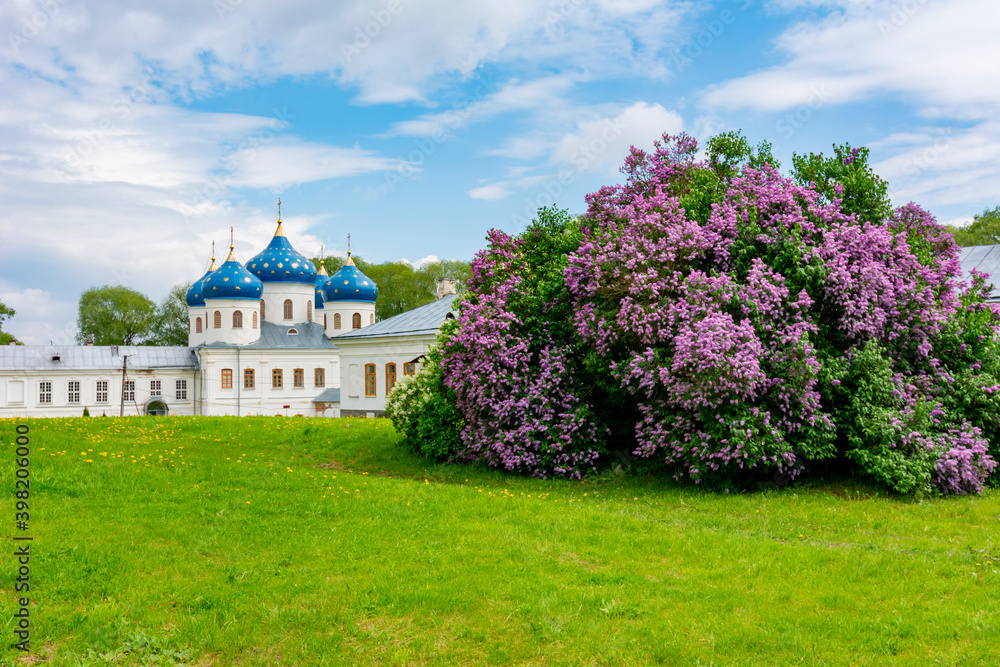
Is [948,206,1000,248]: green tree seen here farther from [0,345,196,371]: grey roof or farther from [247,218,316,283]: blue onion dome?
[0,345,196,371]: grey roof

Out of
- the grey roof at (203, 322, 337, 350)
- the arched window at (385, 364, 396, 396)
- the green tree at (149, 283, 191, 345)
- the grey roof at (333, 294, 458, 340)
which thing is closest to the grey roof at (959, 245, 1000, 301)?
the grey roof at (333, 294, 458, 340)

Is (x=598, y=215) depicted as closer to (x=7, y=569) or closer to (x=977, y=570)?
(x=977, y=570)

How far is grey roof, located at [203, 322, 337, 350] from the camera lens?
54.0m

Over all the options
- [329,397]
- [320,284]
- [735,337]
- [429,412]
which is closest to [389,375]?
[329,397]

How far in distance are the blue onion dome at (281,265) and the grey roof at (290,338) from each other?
131 inches

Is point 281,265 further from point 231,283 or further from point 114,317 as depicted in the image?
point 114,317

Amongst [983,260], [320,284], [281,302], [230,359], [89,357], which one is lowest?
[230,359]

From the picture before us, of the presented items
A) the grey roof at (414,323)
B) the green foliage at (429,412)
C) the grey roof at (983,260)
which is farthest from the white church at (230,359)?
the grey roof at (983,260)

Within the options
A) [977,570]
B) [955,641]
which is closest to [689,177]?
[977,570]

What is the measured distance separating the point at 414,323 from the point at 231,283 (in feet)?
71.2

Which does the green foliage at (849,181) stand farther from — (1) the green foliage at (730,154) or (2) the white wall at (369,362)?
(2) the white wall at (369,362)

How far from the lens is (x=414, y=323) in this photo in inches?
1425

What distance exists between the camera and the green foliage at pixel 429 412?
15.7 metres

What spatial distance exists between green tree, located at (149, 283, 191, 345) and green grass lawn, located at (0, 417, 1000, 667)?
64303mm
